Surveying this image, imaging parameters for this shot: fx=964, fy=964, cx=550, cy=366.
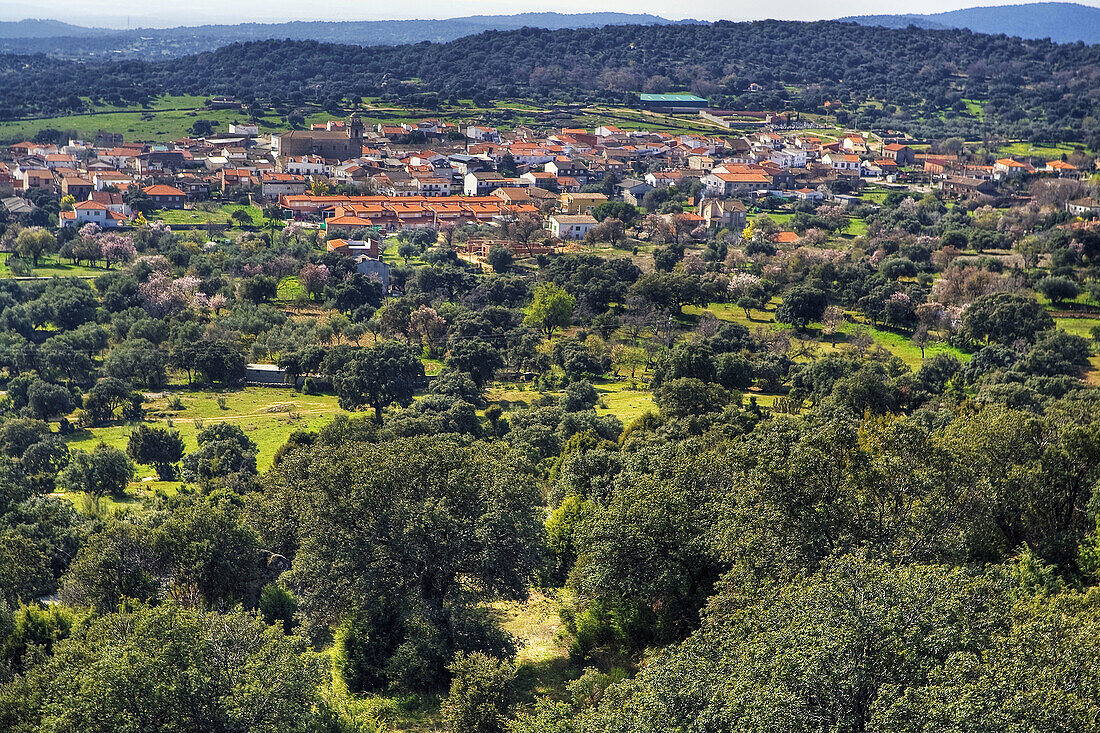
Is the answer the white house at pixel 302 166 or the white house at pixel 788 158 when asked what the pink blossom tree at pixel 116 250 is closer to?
the white house at pixel 302 166

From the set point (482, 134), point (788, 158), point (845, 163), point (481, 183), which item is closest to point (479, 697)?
point (481, 183)

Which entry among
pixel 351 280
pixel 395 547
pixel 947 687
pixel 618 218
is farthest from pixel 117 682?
pixel 618 218

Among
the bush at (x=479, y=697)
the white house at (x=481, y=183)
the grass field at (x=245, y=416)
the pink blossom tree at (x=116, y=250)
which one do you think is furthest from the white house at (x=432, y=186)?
the bush at (x=479, y=697)

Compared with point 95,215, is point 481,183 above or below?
above

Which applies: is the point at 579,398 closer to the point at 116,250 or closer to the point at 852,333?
the point at 852,333

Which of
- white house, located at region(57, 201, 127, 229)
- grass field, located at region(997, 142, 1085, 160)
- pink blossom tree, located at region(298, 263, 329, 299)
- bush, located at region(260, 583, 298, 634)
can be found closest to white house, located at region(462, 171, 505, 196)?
white house, located at region(57, 201, 127, 229)

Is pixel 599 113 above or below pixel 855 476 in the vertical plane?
above

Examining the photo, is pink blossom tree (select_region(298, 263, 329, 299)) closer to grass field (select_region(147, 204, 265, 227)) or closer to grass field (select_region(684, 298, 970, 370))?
grass field (select_region(147, 204, 265, 227))

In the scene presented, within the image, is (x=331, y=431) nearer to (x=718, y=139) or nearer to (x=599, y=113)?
(x=718, y=139)
